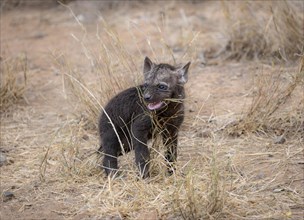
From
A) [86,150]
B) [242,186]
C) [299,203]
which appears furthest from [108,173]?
[299,203]

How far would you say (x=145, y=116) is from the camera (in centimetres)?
612

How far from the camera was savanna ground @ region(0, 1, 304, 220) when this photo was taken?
18.3 feet

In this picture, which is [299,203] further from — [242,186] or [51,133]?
[51,133]

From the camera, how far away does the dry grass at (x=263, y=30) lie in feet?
30.1

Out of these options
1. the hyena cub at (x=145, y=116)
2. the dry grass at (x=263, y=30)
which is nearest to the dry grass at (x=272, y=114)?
the hyena cub at (x=145, y=116)

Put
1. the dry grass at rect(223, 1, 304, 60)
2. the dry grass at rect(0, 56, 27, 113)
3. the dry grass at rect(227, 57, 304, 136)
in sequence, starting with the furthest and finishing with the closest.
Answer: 1. the dry grass at rect(223, 1, 304, 60)
2. the dry grass at rect(0, 56, 27, 113)
3. the dry grass at rect(227, 57, 304, 136)

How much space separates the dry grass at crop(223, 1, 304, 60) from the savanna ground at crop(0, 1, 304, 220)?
0.02 metres

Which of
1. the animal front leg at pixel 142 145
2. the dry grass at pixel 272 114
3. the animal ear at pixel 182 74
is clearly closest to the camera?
the animal front leg at pixel 142 145

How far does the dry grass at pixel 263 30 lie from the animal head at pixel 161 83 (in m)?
3.19

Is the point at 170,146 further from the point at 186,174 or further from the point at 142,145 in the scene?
the point at 186,174

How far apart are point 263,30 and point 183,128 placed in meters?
2.80

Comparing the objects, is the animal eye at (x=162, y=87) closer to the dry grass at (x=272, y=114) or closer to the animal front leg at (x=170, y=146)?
the animal front leg at (x=170, y=146)

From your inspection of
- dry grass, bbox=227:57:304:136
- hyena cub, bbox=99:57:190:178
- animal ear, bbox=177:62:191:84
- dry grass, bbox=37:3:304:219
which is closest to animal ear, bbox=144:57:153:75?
hyena cub, bbox=99:57:190:178

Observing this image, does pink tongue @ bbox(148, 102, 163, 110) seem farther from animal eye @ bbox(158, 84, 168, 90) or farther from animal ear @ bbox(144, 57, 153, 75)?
animal ear @ bbox(144, 57, 153, 75)
